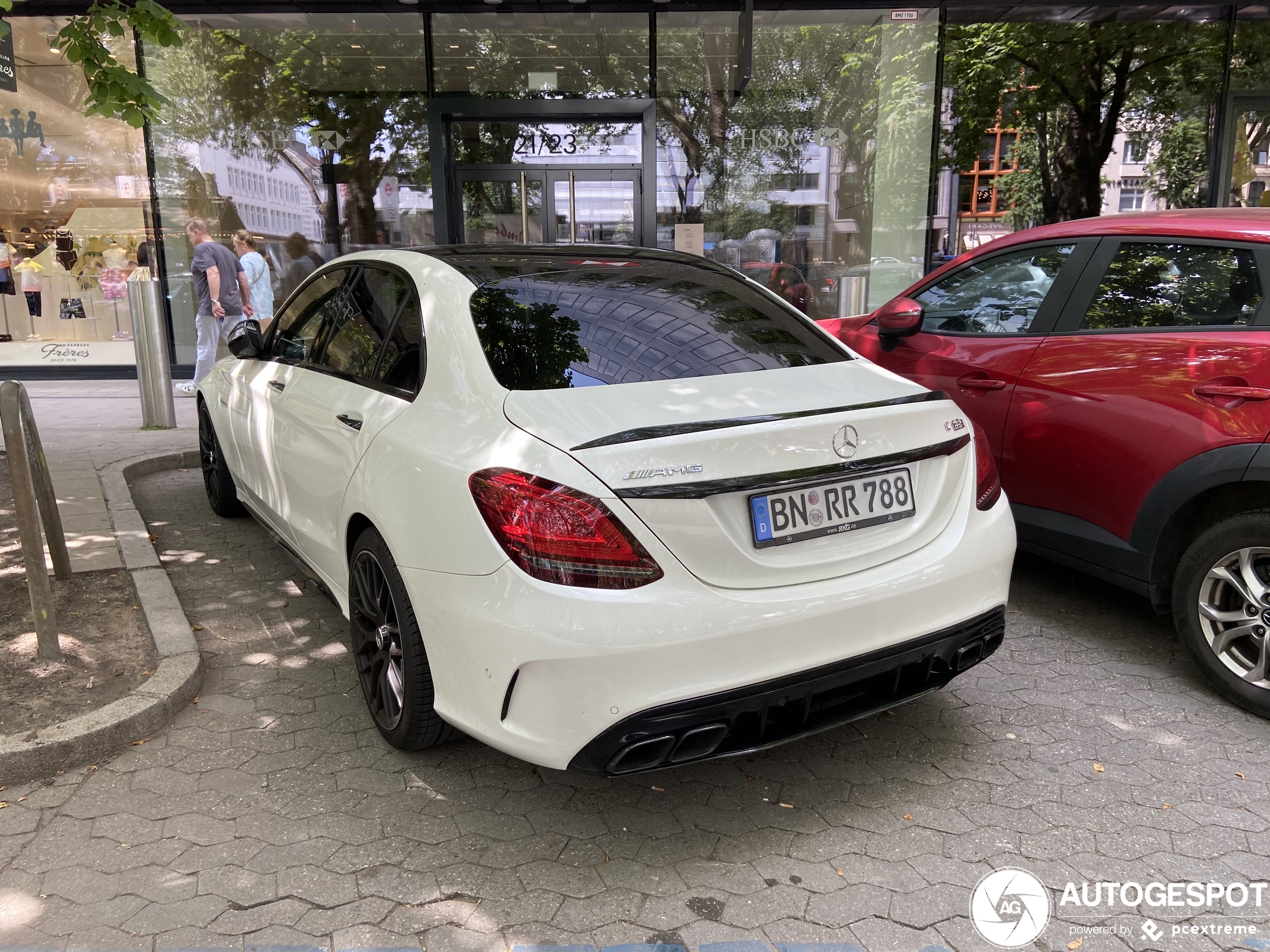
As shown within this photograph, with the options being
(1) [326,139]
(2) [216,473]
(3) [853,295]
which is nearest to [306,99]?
(1) [326,139]

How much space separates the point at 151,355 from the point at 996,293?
736 cm

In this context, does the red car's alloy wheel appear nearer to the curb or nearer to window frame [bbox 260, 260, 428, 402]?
window frame [bbox 260, 260, 428, 402]

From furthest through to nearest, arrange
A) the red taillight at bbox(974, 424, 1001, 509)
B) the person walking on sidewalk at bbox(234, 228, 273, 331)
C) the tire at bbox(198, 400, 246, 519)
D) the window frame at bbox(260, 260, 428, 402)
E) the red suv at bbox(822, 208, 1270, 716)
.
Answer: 1. the person walking on sidewalk at bbox(234, 228, 273, 331)
2. the tire at bbox(198, 400, 246, 519)
3. the red suv at bbox(822, 208, 1270, 716)
4. the window frame at bbox(260, 260, 428, 402)
5. the red taillight at bbox(974, 424, 1001, 509)

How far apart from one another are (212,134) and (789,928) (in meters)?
12.4

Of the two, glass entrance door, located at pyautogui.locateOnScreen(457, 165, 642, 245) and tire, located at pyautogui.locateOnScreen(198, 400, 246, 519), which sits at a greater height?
glass entrance door, located at pyautogui.locateOnScreen(457, 165, 642, 245)

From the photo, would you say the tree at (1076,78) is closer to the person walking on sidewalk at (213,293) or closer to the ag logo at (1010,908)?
the person walking on sidewalk at (213,293)

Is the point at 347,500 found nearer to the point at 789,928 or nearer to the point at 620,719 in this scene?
the point at 620,719

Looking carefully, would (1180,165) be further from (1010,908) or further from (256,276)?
(1010,908)

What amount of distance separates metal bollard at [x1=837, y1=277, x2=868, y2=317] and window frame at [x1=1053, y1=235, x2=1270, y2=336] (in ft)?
24.8

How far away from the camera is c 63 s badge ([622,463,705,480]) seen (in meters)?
2.33

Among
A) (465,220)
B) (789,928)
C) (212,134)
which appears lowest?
(789,928)

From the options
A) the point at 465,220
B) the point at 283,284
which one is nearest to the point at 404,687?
the point at 465,220

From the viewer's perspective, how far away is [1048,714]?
3.39 metres

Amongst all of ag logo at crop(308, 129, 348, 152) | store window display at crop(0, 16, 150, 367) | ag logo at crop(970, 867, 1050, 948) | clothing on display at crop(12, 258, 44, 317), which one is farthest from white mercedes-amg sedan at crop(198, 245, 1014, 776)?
clothing on display at crop(12, 258, 44, 317)
